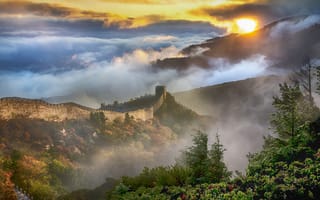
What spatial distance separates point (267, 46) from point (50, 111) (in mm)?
19938

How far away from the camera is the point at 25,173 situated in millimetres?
22469

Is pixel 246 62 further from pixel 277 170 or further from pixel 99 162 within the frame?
pixel 277 170

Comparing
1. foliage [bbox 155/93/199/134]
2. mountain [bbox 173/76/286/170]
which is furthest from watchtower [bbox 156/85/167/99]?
mountain [bbox 173/76/286/170]

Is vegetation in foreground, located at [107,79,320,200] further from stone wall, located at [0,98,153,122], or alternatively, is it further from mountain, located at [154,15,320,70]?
mountain, located at [154,15,320,70]

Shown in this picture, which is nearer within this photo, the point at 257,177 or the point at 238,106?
the point at 257,177

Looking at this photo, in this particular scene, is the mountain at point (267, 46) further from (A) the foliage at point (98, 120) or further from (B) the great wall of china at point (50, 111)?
(A) the foliage at point (98, 120)

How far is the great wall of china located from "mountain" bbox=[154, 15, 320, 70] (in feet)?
12.6

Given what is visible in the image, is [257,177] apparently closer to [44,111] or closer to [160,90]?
[44,111]

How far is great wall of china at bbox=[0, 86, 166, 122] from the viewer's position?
92.7 ft

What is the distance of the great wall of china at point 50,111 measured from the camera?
28.3 meters

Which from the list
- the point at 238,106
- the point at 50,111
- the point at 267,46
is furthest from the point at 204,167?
the point at 238,106

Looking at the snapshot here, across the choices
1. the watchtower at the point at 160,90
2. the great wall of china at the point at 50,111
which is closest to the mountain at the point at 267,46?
the watchtower at the point at 160,90

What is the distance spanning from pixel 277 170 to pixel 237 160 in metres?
18.4

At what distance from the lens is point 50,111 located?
31109 mm
